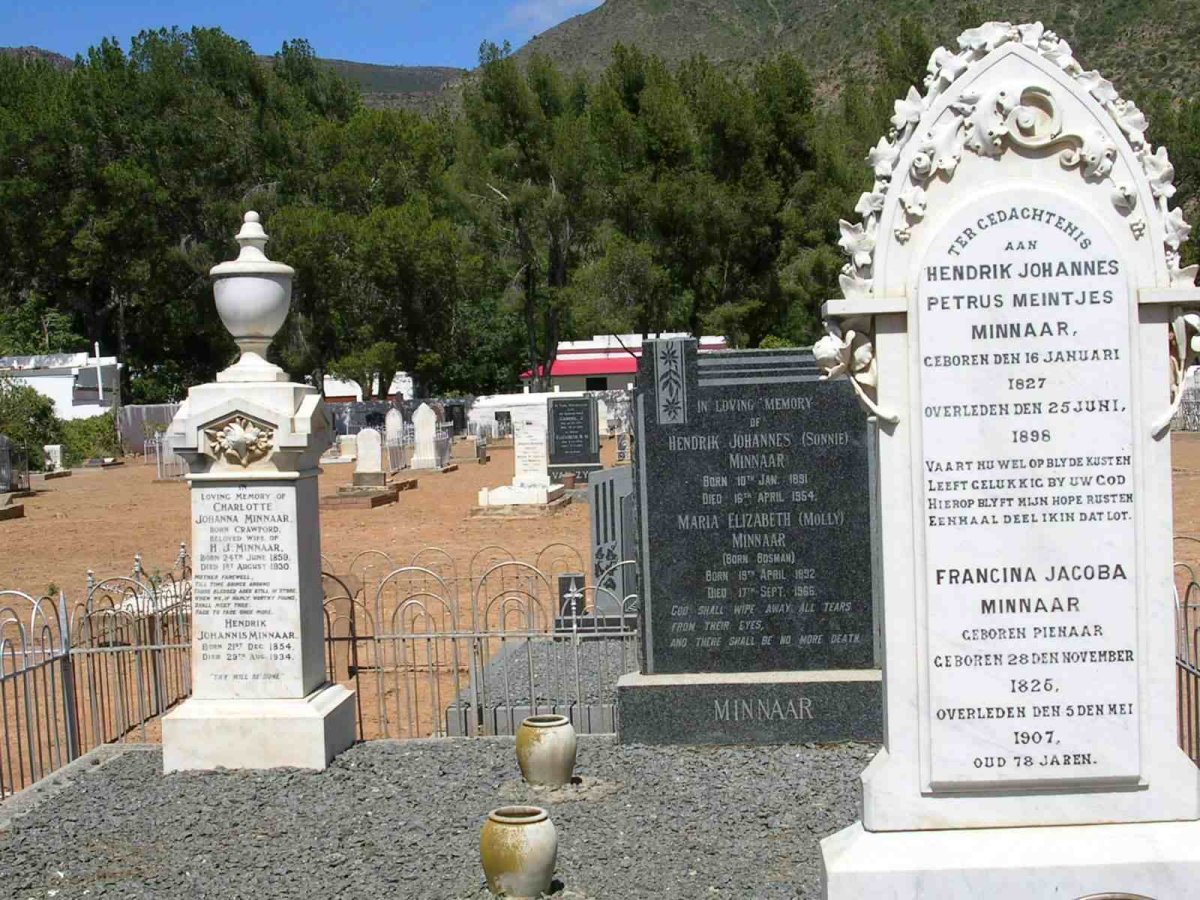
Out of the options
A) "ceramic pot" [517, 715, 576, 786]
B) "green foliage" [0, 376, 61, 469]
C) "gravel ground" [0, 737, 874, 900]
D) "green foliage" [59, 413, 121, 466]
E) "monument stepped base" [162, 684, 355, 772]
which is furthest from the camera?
"green foliage" [59, 413, 121, 466]

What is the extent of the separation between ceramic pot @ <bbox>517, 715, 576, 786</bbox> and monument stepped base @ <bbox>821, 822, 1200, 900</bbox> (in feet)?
8.96

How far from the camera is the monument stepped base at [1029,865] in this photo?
3959 mm

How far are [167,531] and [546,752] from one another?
1672 cm

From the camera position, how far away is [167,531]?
2194cm

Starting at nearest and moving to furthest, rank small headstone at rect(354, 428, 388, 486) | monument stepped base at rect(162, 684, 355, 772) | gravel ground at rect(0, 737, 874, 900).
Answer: gravel ground at rect(0, 737, 874, 900) → monument stepped base at rect(162, 684, 355, 772) → small headstone at rect(354, 428, 388, 486)

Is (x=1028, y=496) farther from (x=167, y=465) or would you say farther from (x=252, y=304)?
(x=167, y=465)

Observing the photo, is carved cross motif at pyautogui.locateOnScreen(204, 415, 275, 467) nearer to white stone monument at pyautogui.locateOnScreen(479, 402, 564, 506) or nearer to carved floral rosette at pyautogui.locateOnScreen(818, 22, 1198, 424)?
carved floral rosette at pyautogui.locateOnScreen(818, 22, 1198, 424)

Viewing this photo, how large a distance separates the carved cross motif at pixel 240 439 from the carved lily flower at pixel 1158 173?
15.5 feet

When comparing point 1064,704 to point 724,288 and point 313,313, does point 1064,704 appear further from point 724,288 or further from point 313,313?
point 313,313

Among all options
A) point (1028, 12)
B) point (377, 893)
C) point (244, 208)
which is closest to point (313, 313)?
point (244, 208)

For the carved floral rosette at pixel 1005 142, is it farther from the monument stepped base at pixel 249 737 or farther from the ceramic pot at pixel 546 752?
the monument stepped base at pixel 249 737

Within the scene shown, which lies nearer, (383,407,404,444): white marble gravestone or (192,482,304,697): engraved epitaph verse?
(192,482,304,697): engraved epitaph verse

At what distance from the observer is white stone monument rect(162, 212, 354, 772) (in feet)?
23.9

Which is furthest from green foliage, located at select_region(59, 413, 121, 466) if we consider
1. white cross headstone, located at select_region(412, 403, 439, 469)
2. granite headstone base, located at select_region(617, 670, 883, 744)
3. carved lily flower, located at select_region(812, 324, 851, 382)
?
carved lily flower, located at select_region(812, 324, 851, 382)
